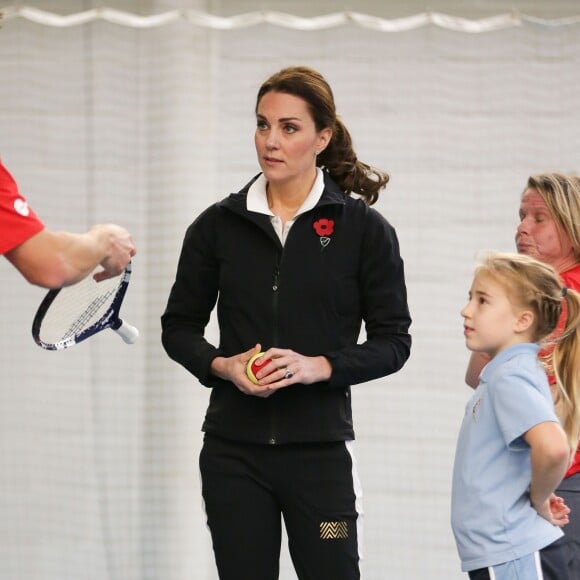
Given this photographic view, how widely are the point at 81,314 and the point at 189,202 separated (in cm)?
122

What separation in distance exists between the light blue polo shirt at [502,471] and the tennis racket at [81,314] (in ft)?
2.93

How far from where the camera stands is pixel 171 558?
4.09 metres

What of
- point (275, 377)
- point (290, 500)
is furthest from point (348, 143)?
point (290, 500)

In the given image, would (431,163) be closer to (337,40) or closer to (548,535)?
(337,40)

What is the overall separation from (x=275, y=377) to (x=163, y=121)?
167 cm

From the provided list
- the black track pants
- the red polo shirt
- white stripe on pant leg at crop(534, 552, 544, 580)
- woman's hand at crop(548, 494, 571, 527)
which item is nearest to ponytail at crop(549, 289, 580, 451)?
woman's hand at crop(548, 494, 571, 527)

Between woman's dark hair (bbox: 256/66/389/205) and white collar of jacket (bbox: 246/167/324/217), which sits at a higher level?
woman's dark hair (bbox: 256/66/389/205)

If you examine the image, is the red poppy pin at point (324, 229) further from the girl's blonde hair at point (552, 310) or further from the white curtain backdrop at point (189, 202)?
the white curtain backdrop at point (189, 202)

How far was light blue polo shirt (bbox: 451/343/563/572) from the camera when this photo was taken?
8.45ft

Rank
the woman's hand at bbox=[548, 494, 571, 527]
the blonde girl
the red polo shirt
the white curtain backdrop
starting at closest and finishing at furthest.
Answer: the red polo shirt → the blonde girl → the woman's hand at bbox=[548, 494, 571, 527] → the white curtain backdrop

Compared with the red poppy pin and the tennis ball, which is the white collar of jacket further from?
the tennis ball

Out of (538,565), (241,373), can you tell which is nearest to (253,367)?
(241,373)

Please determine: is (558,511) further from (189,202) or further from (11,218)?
(189,202)

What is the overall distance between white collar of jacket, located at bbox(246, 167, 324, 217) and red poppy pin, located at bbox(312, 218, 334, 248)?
0.15 feet
